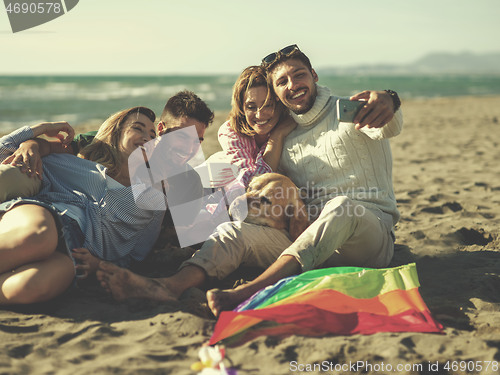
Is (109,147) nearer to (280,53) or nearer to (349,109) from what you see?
(280,53)

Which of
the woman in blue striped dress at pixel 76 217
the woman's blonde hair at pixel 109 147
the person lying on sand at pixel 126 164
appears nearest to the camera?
the woman in blue striped dress at pixel 76 217

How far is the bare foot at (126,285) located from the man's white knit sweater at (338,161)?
4.25 ft

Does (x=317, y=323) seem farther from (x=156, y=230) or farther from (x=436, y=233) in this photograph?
(x=436, y=233)

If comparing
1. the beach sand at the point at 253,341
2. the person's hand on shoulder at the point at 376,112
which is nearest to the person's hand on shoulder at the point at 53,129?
the beach sand at the point at 253,341

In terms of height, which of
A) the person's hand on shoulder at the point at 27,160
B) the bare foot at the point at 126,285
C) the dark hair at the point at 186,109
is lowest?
the bare foot at the point at 126,285

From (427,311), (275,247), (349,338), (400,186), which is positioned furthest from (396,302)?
(400,186)

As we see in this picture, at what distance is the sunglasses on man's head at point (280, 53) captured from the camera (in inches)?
144

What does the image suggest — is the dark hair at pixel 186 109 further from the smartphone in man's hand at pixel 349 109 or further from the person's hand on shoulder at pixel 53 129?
the smartphone in man's hand at pixel 349 109

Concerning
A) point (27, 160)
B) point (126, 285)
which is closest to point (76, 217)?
point (27, 160)

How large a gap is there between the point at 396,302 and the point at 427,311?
6.7 inches

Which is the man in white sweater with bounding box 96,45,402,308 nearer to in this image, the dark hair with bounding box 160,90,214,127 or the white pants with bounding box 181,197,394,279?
the white pants with bounding box 181,197,394,279

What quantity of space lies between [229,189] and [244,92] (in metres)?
0.80

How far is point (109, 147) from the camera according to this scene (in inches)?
141

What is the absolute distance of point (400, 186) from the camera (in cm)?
609
